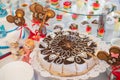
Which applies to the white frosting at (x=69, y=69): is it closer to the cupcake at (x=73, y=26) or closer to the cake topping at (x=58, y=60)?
the cake topping at (x=58, y=60)

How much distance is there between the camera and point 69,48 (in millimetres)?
831

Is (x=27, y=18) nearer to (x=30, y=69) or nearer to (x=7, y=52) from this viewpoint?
(x=7, y=52)

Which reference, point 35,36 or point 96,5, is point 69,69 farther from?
point 96,5

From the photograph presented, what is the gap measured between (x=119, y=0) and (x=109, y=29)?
0.74 feet

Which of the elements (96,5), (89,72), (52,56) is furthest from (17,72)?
(96,5)

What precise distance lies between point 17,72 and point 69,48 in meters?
0.20

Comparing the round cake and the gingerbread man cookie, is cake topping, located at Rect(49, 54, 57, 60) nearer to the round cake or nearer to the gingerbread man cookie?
the round cake

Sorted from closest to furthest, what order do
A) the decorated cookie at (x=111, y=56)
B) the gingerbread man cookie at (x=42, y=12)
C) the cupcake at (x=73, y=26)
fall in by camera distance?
the decorated cookie at (x=111, y=56), the gingerbread man cookie at (x=42, y=12), the cupcake at (x=73, y=26)

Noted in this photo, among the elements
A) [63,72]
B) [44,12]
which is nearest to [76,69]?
[63,72]

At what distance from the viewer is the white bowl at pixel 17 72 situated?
0.80 meters

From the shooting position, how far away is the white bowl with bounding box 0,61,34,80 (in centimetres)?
80

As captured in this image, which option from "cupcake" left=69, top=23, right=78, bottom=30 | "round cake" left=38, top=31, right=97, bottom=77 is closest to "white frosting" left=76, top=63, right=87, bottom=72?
"round cake" left=38, top=31, right=97, bottom=77

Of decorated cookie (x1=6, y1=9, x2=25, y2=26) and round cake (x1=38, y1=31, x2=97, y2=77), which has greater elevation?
decorated cookie (x1=6, y1=9, x2=25, y2=26)

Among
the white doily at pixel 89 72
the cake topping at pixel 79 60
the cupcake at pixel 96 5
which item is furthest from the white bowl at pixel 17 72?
the cupcake at pixel 96 5
